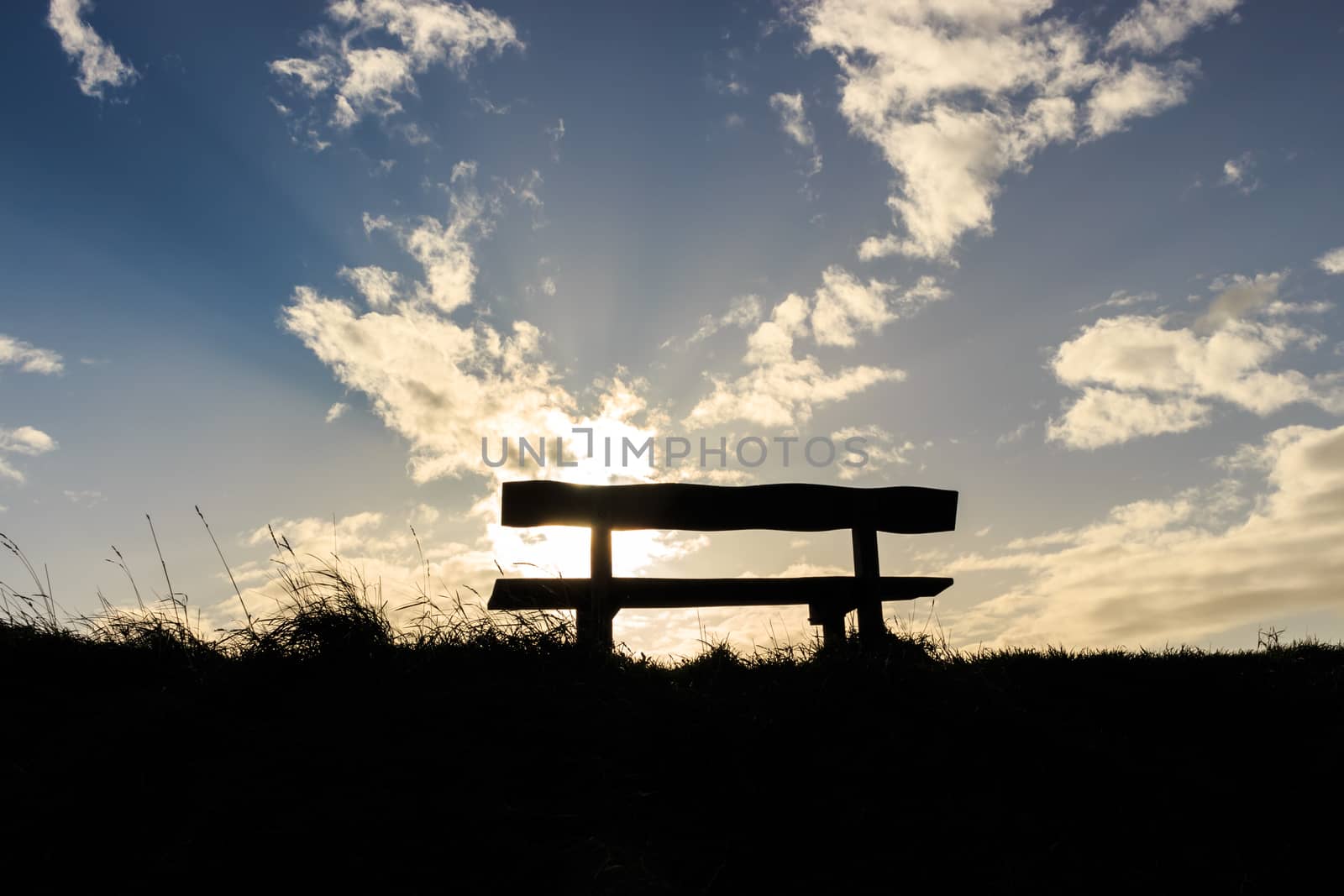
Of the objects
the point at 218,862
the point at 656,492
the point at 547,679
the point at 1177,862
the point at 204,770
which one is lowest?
the point at 1177,862

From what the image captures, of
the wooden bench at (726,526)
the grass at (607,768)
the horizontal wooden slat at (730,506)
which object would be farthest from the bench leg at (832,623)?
the grass at (607,768)

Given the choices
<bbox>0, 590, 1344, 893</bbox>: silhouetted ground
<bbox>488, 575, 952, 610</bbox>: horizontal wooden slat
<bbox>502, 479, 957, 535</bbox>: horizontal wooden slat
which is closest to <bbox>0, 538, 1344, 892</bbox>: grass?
<bbox>0, 590, 1344, 893</bbox>: silhouetted ground

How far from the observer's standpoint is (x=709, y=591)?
23.4ft

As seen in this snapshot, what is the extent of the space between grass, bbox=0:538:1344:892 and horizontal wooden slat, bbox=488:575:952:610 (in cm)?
94

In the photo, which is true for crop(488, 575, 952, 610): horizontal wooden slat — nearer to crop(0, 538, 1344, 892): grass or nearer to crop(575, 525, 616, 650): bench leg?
crop(575, 525, 616, 650): bench leg

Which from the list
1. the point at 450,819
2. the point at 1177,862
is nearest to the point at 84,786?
the point at 450,819

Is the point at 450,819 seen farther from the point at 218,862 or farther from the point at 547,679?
the point at 547,679

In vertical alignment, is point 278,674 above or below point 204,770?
above

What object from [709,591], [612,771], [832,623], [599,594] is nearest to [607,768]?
[612,771]

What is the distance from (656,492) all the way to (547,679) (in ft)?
8.86

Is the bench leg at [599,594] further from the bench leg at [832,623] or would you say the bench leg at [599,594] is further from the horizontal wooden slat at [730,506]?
the bench leg at [832,623]

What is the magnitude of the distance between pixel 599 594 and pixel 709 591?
3.24ft

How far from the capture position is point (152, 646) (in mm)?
5336

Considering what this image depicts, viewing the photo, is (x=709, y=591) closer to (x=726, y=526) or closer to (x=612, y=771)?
(x=726, y=526)
